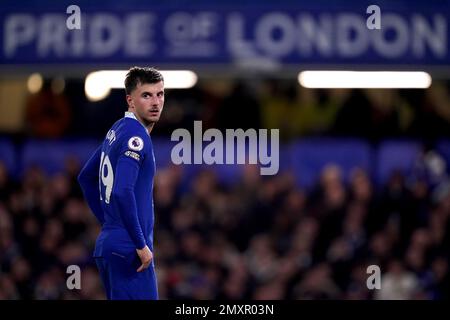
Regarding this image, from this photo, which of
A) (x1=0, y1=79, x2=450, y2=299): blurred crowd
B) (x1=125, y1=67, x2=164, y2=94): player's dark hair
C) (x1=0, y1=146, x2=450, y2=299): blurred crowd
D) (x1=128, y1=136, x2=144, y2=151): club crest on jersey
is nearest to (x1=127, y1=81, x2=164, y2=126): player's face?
(x1=125, y1=67, x2=164, y2=94): player's dark hair

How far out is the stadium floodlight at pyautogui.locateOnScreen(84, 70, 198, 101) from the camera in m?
10.8

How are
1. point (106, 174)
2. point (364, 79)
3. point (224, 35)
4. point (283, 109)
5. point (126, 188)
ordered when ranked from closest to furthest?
point (126, 188) < point (106, 174) < point (224, 35) < point (364, 79) < point (283, 109)

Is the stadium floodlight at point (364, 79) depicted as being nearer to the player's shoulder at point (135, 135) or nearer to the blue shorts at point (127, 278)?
the player's shoulder at point (135, 135)

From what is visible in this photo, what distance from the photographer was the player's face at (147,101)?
24.3 ft

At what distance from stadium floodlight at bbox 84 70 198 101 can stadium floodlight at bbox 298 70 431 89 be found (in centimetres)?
112

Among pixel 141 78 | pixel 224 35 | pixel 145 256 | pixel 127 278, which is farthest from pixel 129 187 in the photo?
pixel 224 35

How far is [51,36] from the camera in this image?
9.95m

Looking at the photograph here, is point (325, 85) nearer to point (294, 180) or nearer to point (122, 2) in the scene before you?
point (294, 180)

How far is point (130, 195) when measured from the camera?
7074mm

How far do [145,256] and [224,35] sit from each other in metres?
3.88

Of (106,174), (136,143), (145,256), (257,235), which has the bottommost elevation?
(145,256)

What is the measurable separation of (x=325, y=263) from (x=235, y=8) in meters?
2.64

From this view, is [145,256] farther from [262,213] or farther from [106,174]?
[262,213]
